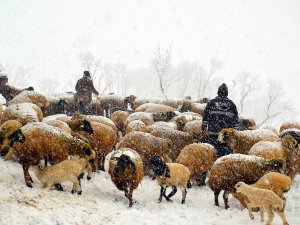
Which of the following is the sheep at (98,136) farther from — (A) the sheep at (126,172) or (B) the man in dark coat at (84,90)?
(B) the man in dark coat at (84,90)

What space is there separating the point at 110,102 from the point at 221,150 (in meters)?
12.3

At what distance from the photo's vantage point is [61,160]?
865 centimetres

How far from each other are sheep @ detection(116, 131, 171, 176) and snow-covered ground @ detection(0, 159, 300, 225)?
1226 millimetres

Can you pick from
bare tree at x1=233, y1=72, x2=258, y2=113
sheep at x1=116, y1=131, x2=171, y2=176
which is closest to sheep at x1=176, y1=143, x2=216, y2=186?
sheep at x1=116, y1=131, x2=171, y2=176

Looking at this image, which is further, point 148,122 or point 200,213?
point 148,122

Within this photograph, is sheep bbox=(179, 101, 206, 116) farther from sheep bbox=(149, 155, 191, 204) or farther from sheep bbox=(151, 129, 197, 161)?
sheep bbox=(149, 155, 191, 204)

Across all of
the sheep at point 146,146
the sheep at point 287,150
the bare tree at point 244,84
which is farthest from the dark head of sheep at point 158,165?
the bare tree at point 244,84

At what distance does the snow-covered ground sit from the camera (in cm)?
653

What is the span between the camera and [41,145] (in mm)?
8398

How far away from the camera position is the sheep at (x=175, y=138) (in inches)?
492

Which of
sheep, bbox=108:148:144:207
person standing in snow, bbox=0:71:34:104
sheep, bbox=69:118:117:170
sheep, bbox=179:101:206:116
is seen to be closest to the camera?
sheep, bbox=108:148:144:207

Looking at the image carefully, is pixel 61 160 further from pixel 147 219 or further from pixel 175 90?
pixel 175 90

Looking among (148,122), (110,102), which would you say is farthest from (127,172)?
(110,102)

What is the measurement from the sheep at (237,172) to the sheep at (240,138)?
7.47ft
